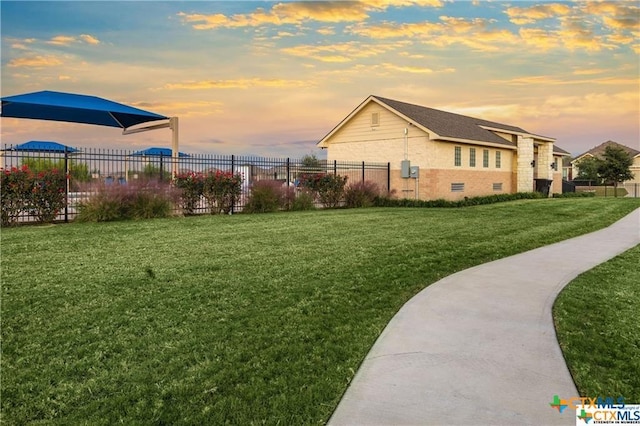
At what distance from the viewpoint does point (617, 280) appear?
6.17 metres

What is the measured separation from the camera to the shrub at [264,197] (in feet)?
51.3

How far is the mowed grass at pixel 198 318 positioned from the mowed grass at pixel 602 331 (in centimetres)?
161

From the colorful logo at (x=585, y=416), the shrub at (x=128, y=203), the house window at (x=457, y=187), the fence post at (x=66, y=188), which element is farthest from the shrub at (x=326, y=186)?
the colorful logo at (x=585, y=416)

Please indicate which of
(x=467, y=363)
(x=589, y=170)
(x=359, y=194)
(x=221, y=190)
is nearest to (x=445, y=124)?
(x=359, y=194)

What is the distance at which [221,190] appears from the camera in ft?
49.5

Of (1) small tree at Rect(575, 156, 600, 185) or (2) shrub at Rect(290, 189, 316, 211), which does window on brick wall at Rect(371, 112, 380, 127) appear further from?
(1) small tree at Rect(575, 156, 600, 185)

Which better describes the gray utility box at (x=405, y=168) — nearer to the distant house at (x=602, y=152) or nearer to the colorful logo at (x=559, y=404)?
the colorful logo at (x=559, y=404)

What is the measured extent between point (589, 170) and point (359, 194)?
4187 centimetres

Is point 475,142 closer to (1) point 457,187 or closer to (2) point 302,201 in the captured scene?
(1) point 457,187

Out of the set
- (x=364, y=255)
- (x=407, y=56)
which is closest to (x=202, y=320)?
(x=364, y=255)

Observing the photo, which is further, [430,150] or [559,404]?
[430,150]

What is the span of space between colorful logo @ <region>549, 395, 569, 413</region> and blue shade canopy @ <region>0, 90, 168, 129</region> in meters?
13.9

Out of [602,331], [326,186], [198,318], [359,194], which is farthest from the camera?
[359,194]

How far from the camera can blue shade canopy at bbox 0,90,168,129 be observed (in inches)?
500
